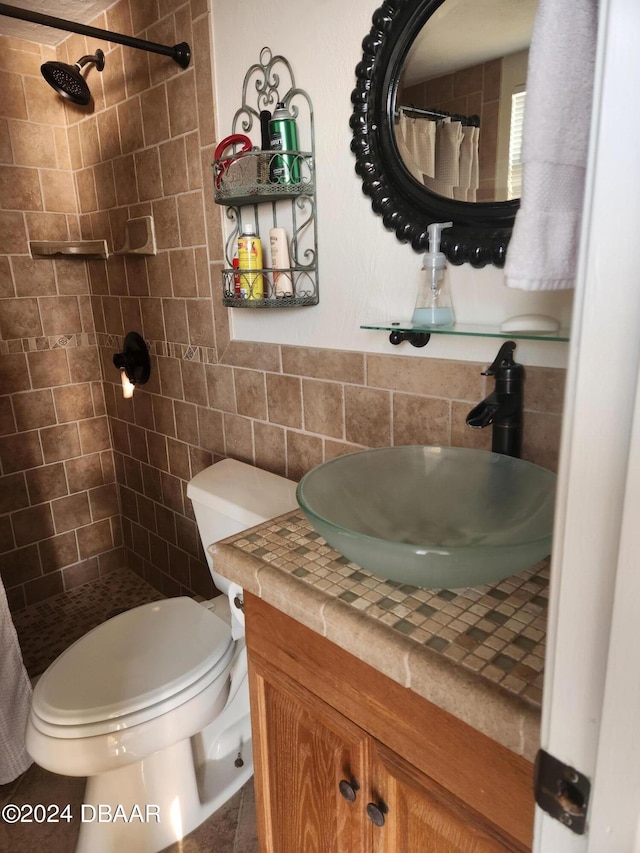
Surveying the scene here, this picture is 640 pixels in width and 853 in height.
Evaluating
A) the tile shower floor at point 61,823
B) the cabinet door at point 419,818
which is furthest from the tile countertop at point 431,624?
the tile shower floor at point 61,823

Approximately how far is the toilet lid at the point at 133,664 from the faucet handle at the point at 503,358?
3.24 ft

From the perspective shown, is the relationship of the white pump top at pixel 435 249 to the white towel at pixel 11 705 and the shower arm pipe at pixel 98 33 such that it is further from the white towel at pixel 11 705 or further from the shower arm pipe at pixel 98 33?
the white towel at pixel 11 705

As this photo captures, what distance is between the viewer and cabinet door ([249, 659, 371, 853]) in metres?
0.86

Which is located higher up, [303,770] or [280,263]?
[280,263]

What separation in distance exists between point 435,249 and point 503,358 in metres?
0.26

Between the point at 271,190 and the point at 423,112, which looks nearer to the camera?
the point at 423,112

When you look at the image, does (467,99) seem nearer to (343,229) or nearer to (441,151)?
(441,151)

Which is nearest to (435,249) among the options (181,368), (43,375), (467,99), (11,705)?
(467,99)

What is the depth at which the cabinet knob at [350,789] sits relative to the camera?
0.85 metres

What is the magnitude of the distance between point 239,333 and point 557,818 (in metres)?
1.53

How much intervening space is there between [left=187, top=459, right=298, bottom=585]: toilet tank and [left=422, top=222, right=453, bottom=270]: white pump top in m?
0.66

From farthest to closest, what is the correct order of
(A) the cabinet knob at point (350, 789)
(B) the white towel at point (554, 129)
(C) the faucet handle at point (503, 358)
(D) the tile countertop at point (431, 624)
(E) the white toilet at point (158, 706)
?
(E) the white toilet at point (158, 706) < (C) the faucet handle at point (503, 358) < (A) the cabinet knob at point (350, 789) < (D) the tile countertop at point (431, 624) < (B) the white towel at point (554, 129)

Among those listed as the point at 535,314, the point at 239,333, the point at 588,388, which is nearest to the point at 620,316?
the point at 588,388

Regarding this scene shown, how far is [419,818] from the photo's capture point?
76cm
